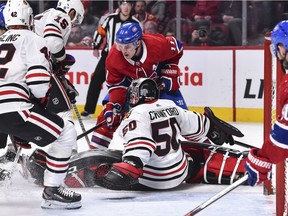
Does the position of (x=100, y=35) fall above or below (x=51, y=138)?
below

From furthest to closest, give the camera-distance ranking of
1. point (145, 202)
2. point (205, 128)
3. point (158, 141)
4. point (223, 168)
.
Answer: point (205, 128), point (223, 168), point (158, 141), point (145, 202)

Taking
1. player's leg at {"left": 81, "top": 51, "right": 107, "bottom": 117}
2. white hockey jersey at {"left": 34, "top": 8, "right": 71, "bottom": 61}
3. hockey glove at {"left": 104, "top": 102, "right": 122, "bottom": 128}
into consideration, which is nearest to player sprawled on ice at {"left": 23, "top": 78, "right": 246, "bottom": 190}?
hockey glove at {"left": 104, "top": 102, "right": 122, "bottom": 128}

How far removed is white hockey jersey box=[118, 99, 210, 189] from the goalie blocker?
0.12 metres

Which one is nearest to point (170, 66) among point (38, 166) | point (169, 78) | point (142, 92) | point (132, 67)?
point (169, 78)

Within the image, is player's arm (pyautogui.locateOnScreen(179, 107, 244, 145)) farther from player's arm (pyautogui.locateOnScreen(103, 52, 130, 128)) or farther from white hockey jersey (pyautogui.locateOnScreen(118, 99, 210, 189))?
player's arm (pyautogui.locateOnScreen(103, 52, 130, 128))

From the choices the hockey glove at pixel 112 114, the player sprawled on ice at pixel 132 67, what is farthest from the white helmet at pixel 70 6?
the hockey glove at pixel 112 114

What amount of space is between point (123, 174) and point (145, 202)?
0.64 feet

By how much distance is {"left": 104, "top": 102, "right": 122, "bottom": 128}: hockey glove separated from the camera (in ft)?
18.6

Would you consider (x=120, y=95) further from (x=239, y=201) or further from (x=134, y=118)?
(x=239, y=201)

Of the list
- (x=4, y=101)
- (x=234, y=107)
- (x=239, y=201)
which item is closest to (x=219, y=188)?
(x=239, y=201)

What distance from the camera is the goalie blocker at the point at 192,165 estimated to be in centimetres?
527

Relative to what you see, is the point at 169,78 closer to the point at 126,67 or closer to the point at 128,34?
the point at 126,67

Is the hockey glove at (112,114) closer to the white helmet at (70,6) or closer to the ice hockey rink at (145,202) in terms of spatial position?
the ice hockey rink at (145,202)

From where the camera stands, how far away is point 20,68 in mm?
4566
